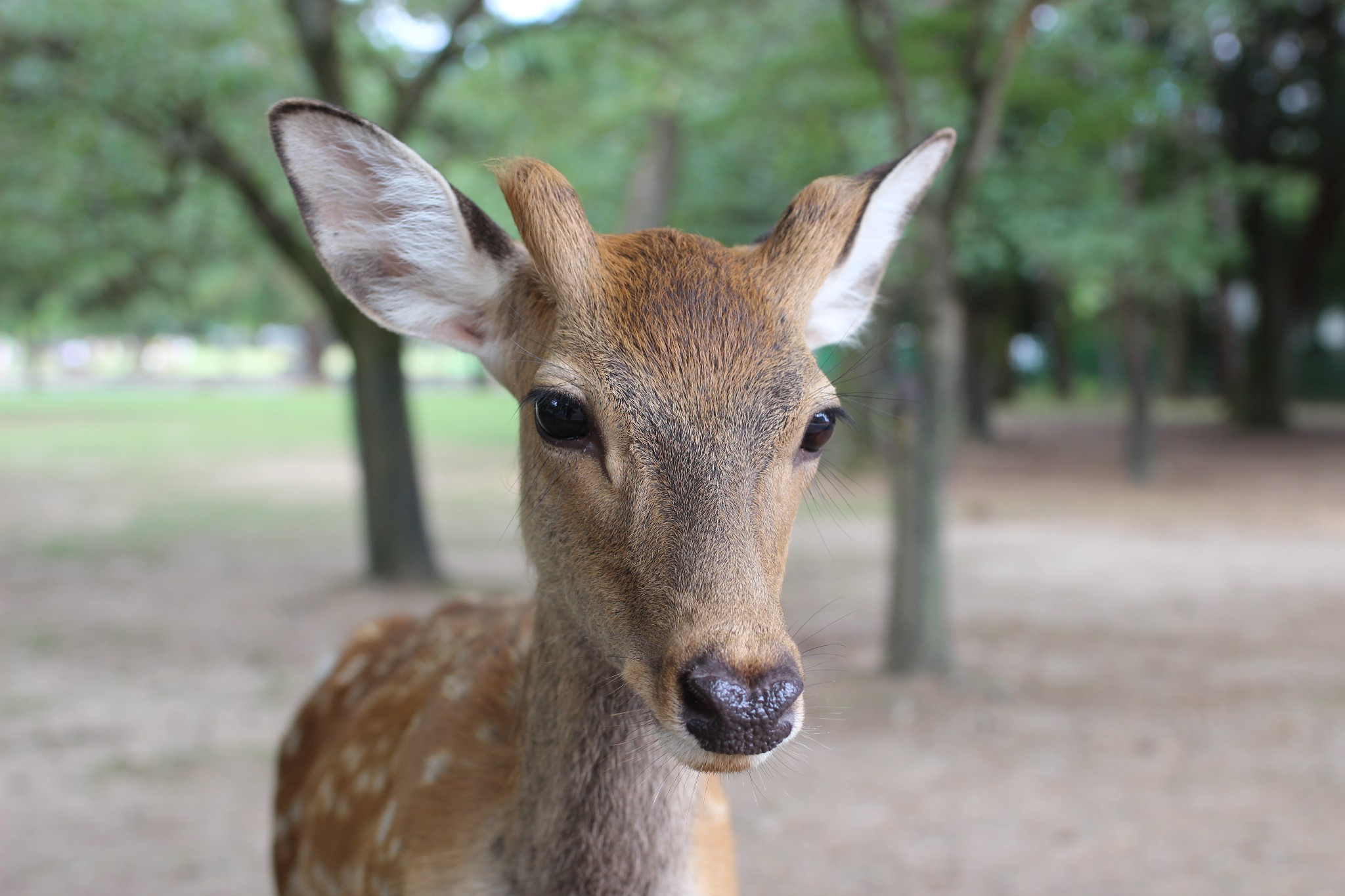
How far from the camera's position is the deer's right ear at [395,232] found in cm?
197

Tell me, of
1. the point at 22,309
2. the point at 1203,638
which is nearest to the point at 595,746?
the point at 1203,638

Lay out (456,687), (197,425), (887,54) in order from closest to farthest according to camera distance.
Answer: (456,687), (887,54), (197,425)

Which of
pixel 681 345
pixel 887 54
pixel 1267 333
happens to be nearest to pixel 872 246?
pixel 681 345

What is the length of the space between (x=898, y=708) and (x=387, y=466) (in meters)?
4.89

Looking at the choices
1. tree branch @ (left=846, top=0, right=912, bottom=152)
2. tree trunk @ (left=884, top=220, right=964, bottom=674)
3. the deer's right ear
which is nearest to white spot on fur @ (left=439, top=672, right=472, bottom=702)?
the deer's right ear

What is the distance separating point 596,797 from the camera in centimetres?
202

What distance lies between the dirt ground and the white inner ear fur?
0.84 meters

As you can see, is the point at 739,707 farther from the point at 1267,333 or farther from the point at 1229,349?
the point at 1229,349

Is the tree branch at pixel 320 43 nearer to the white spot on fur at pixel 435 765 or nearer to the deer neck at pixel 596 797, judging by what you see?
the white spot on fur at pixel 435 765

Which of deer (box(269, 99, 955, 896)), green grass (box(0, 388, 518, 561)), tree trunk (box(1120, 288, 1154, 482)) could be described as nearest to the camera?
deer (box(269, 99, 955, 896))

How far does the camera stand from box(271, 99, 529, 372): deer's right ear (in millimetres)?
1966

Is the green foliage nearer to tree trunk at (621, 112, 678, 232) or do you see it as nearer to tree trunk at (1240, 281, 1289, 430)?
tree trunk at (621, 112, 678, 232)

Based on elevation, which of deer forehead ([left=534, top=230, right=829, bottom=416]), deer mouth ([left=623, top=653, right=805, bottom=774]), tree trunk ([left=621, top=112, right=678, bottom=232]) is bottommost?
deer mouth ([left=623, top=653, right=805, bottom=774])

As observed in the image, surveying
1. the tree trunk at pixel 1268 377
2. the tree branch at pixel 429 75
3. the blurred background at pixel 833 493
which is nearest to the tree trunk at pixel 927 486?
the blurred background at pixel 833 493
